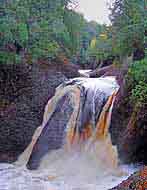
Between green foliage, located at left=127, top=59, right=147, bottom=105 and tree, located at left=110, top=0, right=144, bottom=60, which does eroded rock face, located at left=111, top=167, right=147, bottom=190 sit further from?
tree, located at left=110, top=0, right=144, bottom=60

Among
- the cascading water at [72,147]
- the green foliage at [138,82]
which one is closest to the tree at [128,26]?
the cascading water at [72,147]

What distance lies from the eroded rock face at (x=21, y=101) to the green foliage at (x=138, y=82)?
326 centimetres

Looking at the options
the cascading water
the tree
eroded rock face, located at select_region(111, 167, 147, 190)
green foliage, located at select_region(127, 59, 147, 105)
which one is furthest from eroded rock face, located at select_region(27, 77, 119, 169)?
eroded rock face, located at select_region(111, 167, 147, 190)

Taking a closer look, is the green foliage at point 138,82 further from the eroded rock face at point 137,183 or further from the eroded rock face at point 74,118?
the eroded rock face at point 137,183

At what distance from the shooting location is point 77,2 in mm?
20203

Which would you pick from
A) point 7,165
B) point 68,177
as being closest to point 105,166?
point 68,177

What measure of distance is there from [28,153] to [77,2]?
1141 cm

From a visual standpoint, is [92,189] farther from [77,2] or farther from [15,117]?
[77,2]

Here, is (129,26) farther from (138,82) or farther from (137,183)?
(137,183)

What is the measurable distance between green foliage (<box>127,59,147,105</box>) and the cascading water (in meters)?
1.02

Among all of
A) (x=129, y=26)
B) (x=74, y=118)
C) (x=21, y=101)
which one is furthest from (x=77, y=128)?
(x=129, y=26)

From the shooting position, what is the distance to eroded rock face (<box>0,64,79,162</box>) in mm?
11414

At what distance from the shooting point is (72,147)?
1095cm

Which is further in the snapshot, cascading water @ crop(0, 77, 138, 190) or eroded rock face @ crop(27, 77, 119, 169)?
eroded rock face @ crop(27, 77, 119, 169)
